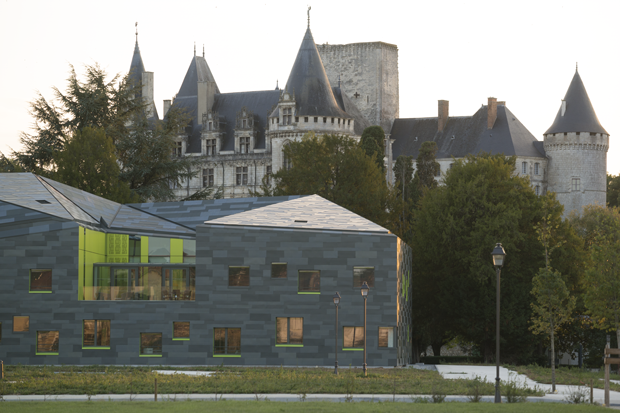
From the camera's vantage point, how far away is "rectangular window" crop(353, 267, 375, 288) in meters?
38.8

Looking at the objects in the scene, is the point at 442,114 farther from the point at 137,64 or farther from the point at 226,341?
the point at 226,341

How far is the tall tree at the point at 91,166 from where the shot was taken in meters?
56.1

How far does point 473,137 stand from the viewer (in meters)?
96.0

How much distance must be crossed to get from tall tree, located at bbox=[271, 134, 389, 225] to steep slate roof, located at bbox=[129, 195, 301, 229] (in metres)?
13.2

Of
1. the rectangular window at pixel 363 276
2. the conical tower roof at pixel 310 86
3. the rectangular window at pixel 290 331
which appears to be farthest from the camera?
the conical tower roof at pixel 310 86

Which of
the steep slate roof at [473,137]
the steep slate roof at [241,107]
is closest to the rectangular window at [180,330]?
the steep slate roof at [473,137]

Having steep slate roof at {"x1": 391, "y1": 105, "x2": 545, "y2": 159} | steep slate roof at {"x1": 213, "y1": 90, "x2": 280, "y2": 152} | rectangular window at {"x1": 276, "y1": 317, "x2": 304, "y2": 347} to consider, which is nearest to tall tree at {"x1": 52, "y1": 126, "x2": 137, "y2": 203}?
rectangular window at {"x1": 276, "y1": 317, "x2": 304, "y2": 347}

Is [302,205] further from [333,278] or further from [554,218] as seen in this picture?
[554,218]

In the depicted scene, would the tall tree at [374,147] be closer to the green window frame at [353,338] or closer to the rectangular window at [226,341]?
the green window frame at [353,338]

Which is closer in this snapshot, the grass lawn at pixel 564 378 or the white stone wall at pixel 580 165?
the grass lawn at pixel 564 378

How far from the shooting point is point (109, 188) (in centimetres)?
5650

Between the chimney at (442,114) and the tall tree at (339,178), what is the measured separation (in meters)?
41.4

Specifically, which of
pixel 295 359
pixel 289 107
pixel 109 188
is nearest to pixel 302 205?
pixel 295 359

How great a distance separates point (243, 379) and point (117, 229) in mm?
15716
